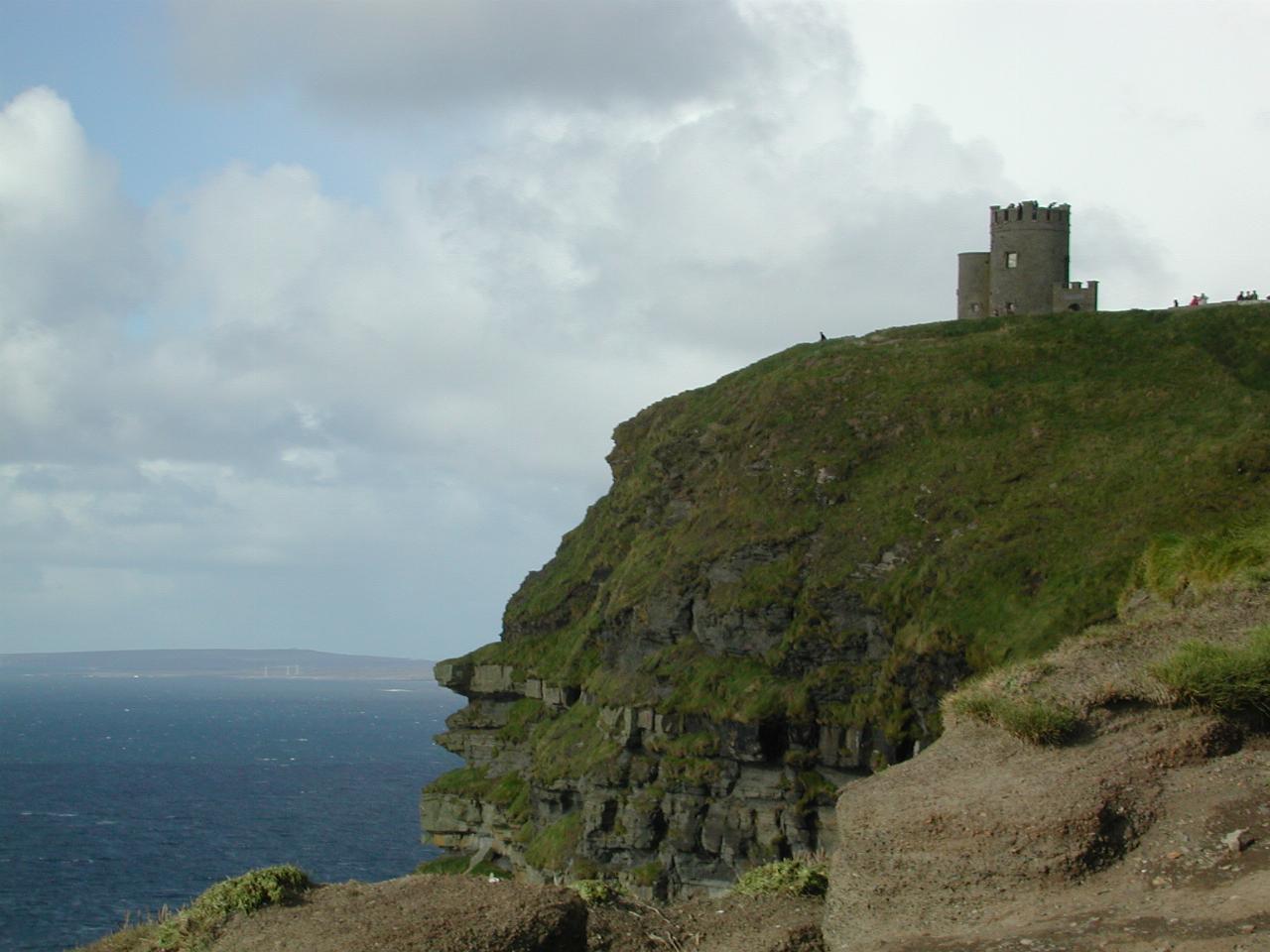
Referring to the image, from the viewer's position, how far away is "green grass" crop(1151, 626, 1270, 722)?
56.0 feet

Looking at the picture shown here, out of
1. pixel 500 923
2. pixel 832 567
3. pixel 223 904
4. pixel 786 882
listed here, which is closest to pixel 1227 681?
pixel 786 882

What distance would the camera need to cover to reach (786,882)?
773 inches

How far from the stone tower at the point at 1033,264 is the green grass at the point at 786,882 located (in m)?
70.6

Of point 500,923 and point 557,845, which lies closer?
point 500,923

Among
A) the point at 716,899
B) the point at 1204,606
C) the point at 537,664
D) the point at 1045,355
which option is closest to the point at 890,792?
the point at 716,899

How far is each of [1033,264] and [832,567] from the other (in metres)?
31.0

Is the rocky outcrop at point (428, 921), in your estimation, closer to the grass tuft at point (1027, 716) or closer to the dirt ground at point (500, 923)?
the dirt ground at point (500, 923)

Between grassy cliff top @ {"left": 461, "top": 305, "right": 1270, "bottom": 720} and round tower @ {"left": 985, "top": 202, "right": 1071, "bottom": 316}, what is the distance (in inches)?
219

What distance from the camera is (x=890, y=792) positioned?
17562 mm

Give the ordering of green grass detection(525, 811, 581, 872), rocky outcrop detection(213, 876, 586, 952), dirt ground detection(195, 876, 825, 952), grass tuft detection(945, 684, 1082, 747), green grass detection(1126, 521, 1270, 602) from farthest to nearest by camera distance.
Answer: green grass detection(525, 811, 581, 872)
green grass detection(1126, 521, 1270, 602)
grass tuft detection(945, 684, 1082, 747)
dirt ground detection(195, 876, 825, 952)
rocky outcrop detection(213, 876, 586, 952)

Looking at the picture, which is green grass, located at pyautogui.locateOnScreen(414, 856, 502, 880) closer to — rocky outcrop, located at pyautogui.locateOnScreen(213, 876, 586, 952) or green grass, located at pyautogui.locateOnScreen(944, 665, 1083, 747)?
rocky outcrop, located at pyautogui.locateOnScreen(213, 876, 586, 952)

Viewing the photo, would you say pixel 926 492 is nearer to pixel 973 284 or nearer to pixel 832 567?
pixel 832 567

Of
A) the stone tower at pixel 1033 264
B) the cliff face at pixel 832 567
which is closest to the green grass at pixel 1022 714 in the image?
the cliff face at pixel 832 567

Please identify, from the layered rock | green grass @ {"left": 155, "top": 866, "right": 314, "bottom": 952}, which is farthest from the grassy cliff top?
green grass @ {"left": 155, "top": 866, "right": 314, "bottom": 952}
